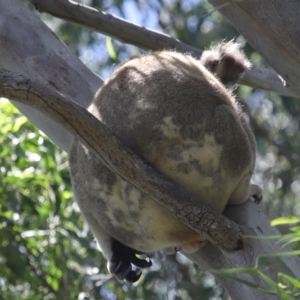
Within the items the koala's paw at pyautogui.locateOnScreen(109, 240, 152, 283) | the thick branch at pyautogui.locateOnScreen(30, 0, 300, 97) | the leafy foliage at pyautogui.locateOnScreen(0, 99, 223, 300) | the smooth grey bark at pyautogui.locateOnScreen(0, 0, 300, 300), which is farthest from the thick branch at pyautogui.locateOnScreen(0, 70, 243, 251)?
the leafy foliage at pyautogui.locateOnScreen(0, 99, 223, 300)

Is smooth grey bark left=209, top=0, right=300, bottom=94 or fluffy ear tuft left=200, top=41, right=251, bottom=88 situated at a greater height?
smooth grey bark left=209, top=0, right=300, bottom=94

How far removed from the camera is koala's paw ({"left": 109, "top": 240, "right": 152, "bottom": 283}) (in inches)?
115

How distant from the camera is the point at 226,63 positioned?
319 centimetres

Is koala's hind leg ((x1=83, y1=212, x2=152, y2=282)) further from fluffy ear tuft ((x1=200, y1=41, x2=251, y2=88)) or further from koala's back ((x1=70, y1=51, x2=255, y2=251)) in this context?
fluffy ear tuft ((x1=200, y1=41, x2=251, y2=88))

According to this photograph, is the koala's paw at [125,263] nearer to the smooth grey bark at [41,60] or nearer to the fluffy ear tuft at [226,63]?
the smooth grey bark at [41,60]

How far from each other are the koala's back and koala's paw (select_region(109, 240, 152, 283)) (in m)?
0.22

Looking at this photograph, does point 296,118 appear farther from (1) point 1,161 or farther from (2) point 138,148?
(2) point 138,148

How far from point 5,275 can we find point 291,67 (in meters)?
2.57

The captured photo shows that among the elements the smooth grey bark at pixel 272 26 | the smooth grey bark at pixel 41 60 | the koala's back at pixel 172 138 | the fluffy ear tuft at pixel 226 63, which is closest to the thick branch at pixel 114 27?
the smooth grey bark at pixel 41 60

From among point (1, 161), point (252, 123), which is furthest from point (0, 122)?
point (252, 123)

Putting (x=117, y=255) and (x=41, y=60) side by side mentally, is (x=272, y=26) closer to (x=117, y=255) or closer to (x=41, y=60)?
(x=117, y=255)

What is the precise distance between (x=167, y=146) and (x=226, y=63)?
2.72ft

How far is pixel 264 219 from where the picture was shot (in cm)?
265

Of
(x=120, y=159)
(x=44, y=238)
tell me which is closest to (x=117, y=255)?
(x=120, y=159)
